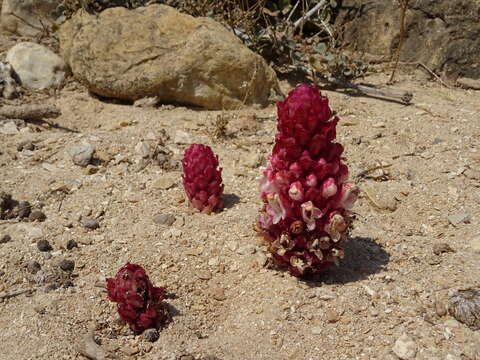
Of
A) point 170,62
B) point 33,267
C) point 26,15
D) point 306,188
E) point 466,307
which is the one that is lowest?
point 26,15

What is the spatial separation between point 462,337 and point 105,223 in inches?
88.8

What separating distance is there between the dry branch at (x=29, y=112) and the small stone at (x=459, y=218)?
3.21 metres

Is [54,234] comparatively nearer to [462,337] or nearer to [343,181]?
[343,181]

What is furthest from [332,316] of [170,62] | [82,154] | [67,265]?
[170,62]

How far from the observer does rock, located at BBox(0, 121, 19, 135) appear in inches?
195

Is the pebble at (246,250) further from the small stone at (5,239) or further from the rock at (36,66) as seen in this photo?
the rock at (36,66)

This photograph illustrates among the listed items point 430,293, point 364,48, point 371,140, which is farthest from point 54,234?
point 364,48

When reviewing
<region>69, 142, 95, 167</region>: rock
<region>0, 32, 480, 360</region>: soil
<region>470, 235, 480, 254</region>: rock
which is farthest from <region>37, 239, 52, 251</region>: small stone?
<region>470, 235, 480, 254</region>: rock

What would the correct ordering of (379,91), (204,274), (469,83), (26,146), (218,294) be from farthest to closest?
(469,83)
(379,91)
(26,146)
(204,274)
(218,294)

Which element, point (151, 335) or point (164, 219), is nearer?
point (151, 335)

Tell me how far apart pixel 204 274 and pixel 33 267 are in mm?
982

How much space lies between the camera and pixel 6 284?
3381 millimetres

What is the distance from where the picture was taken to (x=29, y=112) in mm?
5070

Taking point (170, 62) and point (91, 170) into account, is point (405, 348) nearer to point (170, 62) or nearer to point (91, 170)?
point (91, 170)
